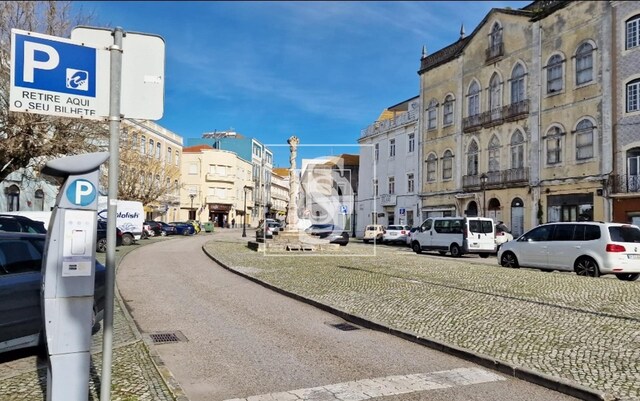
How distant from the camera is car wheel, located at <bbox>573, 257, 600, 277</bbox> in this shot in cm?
1477

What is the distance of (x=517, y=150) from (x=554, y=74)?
5.43 metres

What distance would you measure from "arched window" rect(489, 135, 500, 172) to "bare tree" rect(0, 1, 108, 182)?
26.8m

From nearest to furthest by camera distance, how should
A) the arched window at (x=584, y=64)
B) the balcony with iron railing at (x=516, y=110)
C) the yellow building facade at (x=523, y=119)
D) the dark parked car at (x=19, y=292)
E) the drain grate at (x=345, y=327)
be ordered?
the dark parked car at (x=19, y=292) < the drain grate at (x=345, y=327) < the yellow building facade at (x=523, y=119) < the arched window at (x=584, y=64) < the balcony with iron railing at (x=516, y=110)

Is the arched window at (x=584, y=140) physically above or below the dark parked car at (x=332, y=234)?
above

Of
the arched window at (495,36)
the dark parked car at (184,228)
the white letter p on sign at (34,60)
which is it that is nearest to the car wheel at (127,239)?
the dark parked car at (184,228)

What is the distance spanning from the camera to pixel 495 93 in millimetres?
37250

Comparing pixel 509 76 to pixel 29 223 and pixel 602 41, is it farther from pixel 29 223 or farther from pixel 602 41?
pixel 29 223

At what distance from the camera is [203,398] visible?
4953 mm

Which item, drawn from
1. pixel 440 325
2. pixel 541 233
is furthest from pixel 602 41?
pixel 440 325

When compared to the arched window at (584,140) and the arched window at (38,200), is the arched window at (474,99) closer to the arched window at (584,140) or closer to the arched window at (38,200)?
the arched window at (584,140)

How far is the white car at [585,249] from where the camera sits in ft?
47.2

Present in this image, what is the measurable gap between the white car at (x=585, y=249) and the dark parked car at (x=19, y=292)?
14.2 meters

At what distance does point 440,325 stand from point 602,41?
2744 cm

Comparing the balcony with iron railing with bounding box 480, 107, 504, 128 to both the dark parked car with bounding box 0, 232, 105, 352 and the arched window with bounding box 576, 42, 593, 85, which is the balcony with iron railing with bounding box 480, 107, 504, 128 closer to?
the arched window with bounding box 576, 42, 593, 85
